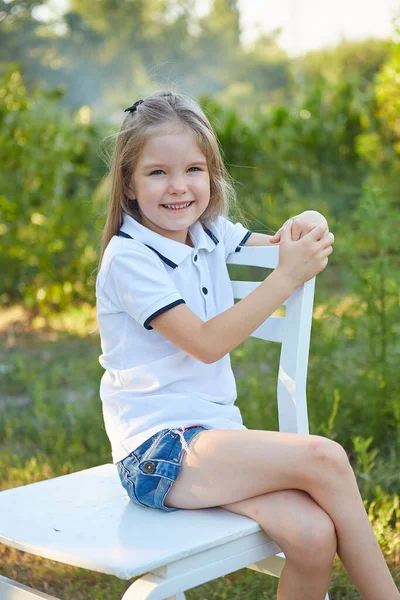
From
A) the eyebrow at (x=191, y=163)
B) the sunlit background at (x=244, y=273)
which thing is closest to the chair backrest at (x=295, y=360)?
the eyebrow at (x=191, y=163)

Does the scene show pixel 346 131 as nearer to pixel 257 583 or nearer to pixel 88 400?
pixel 88 400

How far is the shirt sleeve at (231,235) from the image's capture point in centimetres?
185

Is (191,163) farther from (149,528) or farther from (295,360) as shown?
(149,528)

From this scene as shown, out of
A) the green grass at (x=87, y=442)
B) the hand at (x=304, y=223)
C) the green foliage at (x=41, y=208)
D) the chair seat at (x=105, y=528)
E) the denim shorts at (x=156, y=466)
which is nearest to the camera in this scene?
the chair seat at (x=105, y=528)

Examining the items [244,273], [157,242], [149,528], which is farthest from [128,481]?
[244,273]

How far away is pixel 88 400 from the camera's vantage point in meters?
3.32

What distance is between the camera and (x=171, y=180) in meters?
1.64

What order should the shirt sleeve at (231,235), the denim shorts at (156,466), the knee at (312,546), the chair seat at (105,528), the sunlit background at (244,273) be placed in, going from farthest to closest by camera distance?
the sunlit background at (244,273) → the shirt sleeve at (231,235) → the denim shorts at (156,466) → the knee at (312,546) → the chair seat at (105,528)

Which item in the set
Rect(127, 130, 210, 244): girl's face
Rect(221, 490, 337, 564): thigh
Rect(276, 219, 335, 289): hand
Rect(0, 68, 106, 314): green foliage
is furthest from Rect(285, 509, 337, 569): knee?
Rect(0, 68, 106, 314): green foliage

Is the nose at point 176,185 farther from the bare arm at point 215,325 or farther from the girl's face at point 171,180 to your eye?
the bare arm at point 215,325

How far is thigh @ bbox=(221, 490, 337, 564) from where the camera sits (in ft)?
4.49

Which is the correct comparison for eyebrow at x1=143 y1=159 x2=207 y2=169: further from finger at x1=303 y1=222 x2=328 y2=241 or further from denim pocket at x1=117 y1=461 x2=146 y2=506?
denim pocket at x1=117 y1=461 x2=146 y2=506

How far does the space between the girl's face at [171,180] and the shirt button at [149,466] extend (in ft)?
1.61

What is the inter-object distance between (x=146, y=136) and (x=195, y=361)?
1.55ft
